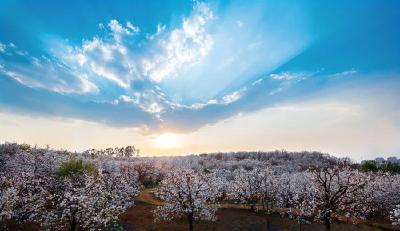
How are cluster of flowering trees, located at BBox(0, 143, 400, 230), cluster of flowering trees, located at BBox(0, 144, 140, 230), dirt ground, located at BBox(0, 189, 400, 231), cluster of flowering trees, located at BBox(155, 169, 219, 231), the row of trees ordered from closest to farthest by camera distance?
cluster of flowering trees, located at BBox(0, 144, 140, 230)
cluster of flowering trees, located at BBox(0, 143, 400, 230)
the row of trees
cluster of flowering trees, located at BBox(155, 169, 219, 231)
dirt ground, located at BBox(0, 189, 400, 231)

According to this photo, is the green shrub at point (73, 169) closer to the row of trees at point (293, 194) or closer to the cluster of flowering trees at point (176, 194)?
the cluster of flowering trees at point (176, 194)

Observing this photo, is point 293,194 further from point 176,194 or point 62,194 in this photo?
point 62,194

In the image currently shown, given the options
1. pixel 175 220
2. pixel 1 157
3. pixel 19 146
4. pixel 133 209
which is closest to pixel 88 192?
pixel 175 220

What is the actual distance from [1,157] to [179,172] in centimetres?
9162

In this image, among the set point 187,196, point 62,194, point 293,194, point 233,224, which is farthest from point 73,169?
point 293,194

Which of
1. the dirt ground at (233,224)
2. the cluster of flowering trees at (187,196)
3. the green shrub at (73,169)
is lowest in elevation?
the dirt ground at (233,224)

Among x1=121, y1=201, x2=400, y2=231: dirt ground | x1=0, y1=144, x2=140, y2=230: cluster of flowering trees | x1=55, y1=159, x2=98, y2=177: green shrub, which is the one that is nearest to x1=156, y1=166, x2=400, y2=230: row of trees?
x1=121, y1=201, x2=400, y2=231: dirt ground

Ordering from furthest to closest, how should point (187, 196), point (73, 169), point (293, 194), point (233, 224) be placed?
1. point (293, 194)
2. point (73, 169)
3. point (233, 224)
4. point (187, 196)

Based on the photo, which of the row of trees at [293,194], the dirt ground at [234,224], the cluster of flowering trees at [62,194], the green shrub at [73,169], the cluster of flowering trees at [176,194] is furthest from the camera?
the green shrub at [73,169]

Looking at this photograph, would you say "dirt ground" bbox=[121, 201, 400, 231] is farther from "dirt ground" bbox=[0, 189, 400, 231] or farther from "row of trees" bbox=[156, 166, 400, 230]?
"row of trees" bbox=[156, 166, 400, 230]

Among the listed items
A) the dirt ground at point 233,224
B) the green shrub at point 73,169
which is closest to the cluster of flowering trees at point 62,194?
the green shrub at point 73,169

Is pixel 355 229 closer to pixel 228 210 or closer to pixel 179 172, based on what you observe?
pixel 228 210

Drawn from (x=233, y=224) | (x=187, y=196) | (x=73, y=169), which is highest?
(x=73, y=169)

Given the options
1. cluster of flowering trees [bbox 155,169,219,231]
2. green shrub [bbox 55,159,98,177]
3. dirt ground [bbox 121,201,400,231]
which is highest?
green shrub [bbox 55,159,98,177]
